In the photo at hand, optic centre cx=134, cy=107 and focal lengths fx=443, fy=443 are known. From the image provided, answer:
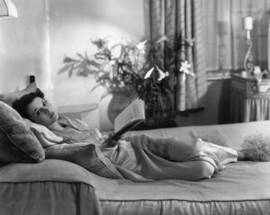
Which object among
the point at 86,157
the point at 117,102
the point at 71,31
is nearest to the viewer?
the point at 86,157

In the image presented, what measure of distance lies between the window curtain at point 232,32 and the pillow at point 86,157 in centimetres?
246

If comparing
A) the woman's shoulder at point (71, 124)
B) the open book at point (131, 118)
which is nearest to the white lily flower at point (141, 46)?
the woman's shoulder at point (71, 124)

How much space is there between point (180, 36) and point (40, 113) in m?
1.97

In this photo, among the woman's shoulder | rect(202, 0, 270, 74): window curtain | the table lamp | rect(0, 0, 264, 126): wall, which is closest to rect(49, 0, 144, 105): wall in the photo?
rect(0, 0, 264, 126): wall

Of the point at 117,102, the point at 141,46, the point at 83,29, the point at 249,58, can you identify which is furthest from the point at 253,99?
the point at 83,29

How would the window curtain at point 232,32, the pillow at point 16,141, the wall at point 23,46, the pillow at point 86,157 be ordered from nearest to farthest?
the pillow at point 16,141 < the pillow at point 86,157 < the wall at point 23,46 < the window curtain at point 232,32

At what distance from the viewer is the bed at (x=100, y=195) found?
170 cm

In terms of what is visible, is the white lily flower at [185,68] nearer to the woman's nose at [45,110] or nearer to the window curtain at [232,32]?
the window curtain at [232,32]

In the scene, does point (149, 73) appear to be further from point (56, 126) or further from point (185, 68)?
point (56, 126)

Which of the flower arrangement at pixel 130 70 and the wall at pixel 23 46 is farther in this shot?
the flower arrangement at pixel 130 70

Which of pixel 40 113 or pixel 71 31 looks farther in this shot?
pixel 71 31

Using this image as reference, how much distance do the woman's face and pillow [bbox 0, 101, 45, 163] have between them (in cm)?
36

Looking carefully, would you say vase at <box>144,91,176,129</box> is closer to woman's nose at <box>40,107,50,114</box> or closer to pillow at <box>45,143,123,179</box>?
woman's nose at <box>40,107,50,114</box>

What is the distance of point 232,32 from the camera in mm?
4188
